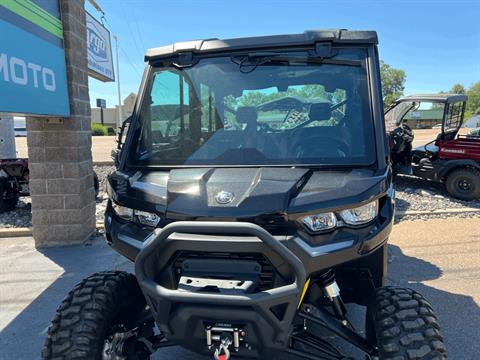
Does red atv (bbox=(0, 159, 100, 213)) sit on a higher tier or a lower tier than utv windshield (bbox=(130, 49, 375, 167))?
lower

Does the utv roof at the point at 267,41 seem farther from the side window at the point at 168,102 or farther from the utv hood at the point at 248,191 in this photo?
the utv hood at the point at 248,191

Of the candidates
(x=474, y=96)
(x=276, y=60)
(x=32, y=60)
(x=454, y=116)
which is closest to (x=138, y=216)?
(x=276, y=60)

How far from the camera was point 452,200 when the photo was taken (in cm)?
861

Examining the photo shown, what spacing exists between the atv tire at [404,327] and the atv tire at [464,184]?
747 cm

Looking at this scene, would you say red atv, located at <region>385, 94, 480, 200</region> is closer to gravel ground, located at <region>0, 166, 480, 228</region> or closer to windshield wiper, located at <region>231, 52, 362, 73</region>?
gravel ground, located at <region>0, 166, 480, 228</region>

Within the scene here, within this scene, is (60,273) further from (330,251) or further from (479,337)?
(479,337)

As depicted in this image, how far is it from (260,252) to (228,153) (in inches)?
32.0

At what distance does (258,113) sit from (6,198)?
6.60 meters

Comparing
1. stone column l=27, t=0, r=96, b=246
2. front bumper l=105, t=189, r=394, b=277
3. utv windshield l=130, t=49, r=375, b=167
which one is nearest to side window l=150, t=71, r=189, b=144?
utv windshield l=130, t=49, r=375, b=167

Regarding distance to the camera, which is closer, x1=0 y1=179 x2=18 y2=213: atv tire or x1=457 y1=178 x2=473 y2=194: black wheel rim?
x1=0 y1=179 x2=18 y2=213: atv tire

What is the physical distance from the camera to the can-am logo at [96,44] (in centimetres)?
852

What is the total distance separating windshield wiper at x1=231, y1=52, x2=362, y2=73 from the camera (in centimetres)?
251

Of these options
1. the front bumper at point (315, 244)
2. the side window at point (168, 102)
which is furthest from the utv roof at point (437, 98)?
the side window at point (168, 102)

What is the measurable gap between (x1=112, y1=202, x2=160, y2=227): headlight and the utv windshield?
40cm
